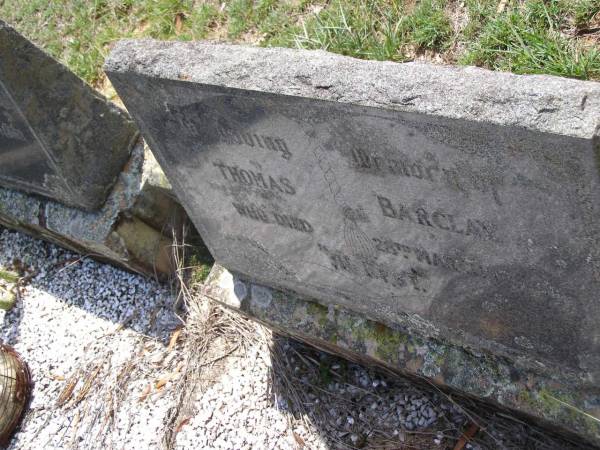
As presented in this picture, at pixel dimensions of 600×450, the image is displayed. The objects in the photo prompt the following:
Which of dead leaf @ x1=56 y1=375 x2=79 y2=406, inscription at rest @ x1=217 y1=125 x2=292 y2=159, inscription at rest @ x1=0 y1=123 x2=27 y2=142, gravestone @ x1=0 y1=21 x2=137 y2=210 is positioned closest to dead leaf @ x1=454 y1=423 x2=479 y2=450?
inscription at rest @ x1=217 y1=125 x2=292 y2=159

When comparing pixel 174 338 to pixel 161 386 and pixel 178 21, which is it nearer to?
pixel 161 386

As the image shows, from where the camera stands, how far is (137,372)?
371 centimetres

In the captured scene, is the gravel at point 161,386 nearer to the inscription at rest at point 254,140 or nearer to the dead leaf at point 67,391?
the dead leaf at point 67,391

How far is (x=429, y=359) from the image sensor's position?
2738mm

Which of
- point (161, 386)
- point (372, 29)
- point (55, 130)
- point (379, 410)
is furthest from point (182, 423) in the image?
point (372, 29)

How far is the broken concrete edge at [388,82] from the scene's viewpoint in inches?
64.0

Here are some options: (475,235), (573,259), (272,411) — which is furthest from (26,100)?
(573,259)

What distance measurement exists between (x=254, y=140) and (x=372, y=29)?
139 cm

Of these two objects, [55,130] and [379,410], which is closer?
[379,410]

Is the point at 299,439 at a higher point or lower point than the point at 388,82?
lower

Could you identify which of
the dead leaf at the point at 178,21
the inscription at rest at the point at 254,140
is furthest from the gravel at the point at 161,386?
the dead leaf at the point at 178,21

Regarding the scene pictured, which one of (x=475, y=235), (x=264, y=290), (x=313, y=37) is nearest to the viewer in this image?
(x=475, y=235)

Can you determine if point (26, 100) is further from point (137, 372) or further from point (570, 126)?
point (570, 126)

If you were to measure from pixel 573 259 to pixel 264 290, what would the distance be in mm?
1614
